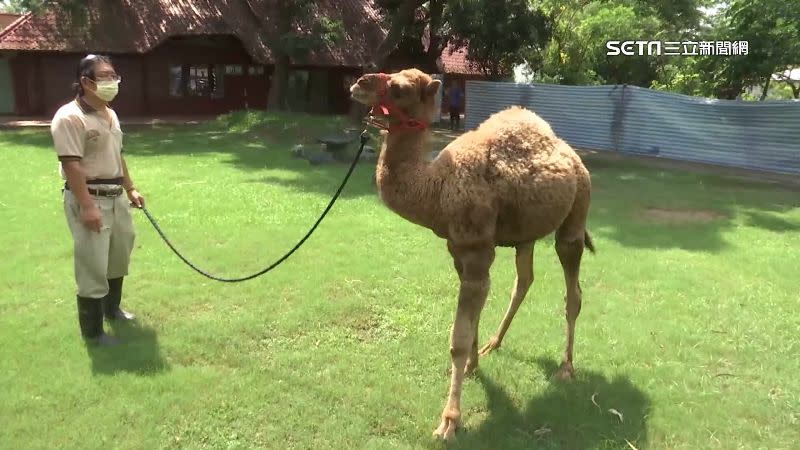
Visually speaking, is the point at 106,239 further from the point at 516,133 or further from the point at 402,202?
the point at 516,133

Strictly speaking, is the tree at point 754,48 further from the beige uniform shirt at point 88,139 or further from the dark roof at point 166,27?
the beige uniform shirt at point 88,139

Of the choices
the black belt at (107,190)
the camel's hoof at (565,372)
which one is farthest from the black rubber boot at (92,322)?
the camel's hoof at (565,372)

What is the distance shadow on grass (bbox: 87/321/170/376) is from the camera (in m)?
4.44

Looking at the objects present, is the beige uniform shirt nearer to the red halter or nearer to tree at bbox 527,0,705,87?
the red halter

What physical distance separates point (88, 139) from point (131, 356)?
1.50 metres

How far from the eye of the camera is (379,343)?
4.96m

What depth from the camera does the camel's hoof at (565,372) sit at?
14.5 ft

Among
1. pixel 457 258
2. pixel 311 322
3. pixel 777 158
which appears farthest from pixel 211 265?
pixel 777 158

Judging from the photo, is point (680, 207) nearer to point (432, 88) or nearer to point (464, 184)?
point (464, 184)

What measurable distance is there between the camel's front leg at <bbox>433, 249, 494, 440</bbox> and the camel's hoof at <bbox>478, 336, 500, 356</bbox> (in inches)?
41.5

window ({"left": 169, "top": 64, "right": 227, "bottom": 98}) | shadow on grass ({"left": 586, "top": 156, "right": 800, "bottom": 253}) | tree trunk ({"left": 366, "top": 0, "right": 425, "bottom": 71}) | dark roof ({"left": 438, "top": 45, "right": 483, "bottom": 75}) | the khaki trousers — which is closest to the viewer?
the khaki trousers

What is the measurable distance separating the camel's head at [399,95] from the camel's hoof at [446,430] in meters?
1.65

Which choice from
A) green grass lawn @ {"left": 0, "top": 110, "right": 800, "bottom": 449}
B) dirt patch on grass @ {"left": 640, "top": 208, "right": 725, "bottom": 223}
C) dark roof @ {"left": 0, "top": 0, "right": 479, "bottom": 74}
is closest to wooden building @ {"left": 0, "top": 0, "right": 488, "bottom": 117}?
dark roof @ {"left": 0, "top": 0, "right": 479, "bottom": 74}

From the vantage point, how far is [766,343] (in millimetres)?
5016
